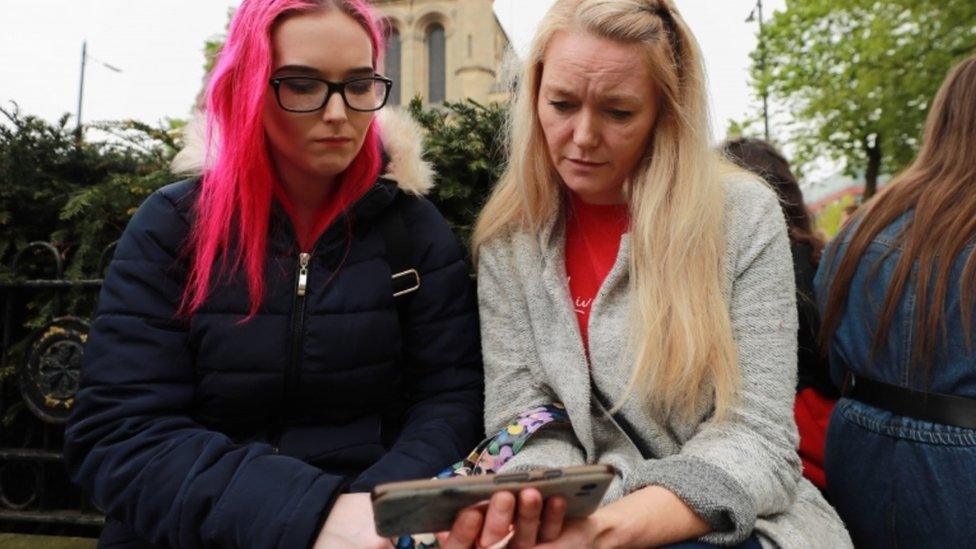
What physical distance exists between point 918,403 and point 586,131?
3.97ft

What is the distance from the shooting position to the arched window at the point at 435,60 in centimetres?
3575

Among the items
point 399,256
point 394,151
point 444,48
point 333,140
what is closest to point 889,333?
point 399,256

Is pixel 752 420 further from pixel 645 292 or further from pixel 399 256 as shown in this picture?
pixel 399 256

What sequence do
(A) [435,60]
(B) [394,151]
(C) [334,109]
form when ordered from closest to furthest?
(C) [334,109], (B) [394,151], (A) [435,60]

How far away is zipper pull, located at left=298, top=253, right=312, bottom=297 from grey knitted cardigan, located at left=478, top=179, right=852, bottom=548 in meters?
0.52

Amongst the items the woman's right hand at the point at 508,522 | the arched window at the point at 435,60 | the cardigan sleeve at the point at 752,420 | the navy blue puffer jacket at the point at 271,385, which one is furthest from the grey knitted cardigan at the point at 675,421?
the arched window at the point at 435,60

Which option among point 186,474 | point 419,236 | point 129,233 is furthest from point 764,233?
point 129,233

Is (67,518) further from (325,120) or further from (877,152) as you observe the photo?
(877,152)

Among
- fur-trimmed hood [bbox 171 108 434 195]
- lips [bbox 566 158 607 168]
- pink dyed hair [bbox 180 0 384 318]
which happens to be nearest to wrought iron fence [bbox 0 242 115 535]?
fur-trimmed hood [bbox 171 108 434 195]

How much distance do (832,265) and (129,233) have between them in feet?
6.99

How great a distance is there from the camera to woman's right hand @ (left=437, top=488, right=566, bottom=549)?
131cm

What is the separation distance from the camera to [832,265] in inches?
98.5

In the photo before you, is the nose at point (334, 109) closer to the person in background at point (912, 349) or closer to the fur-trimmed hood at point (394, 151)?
the fur-trimmed hood at point (394, 151)

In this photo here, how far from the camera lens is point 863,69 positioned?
1346cm
